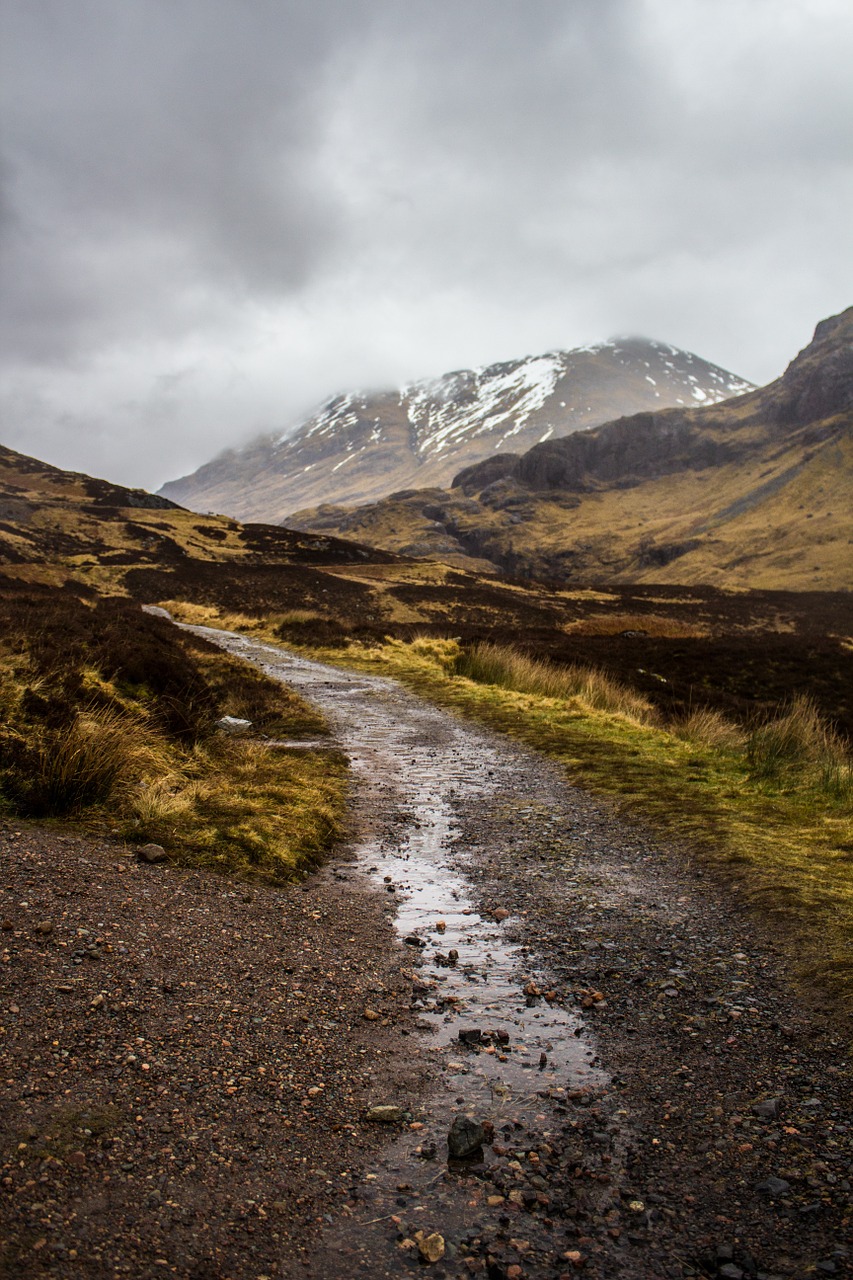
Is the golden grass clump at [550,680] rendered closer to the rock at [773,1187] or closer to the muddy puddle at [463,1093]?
the muddy puddle at [463,1093]

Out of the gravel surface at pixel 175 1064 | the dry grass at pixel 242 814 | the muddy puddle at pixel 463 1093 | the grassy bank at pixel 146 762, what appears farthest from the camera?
the grassy bank at pixel 146 762

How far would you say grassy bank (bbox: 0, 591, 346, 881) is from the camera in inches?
305

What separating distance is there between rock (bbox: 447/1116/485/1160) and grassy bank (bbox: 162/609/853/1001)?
3.06 metres

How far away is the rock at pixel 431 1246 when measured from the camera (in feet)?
10.6

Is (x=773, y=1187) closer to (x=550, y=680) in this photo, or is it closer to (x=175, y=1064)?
(x=175, y=1064)

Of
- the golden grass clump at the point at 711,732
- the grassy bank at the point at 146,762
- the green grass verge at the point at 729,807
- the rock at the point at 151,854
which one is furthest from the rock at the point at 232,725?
the golden grass clump at the point at 711,732

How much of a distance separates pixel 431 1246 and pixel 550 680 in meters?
19.7

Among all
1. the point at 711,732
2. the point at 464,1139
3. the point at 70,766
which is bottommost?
the point at 464,1139

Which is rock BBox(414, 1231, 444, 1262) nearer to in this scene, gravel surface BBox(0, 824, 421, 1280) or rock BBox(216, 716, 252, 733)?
gravel surface BBox(0, 824, 421, 1280)

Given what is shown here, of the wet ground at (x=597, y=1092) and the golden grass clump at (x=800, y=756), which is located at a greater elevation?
the golden grass clump at (x=800, y=756)

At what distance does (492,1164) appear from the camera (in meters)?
3.81

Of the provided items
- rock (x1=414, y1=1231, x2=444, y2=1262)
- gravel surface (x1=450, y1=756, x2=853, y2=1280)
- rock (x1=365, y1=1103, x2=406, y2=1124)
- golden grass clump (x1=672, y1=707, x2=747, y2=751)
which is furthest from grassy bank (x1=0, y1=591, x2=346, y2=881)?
golden grass clump (x1=672, y1=707, x2=747, y2=751)

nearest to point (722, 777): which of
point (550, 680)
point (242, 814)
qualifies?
point (242, 814)

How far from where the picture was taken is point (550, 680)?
2248 cm
